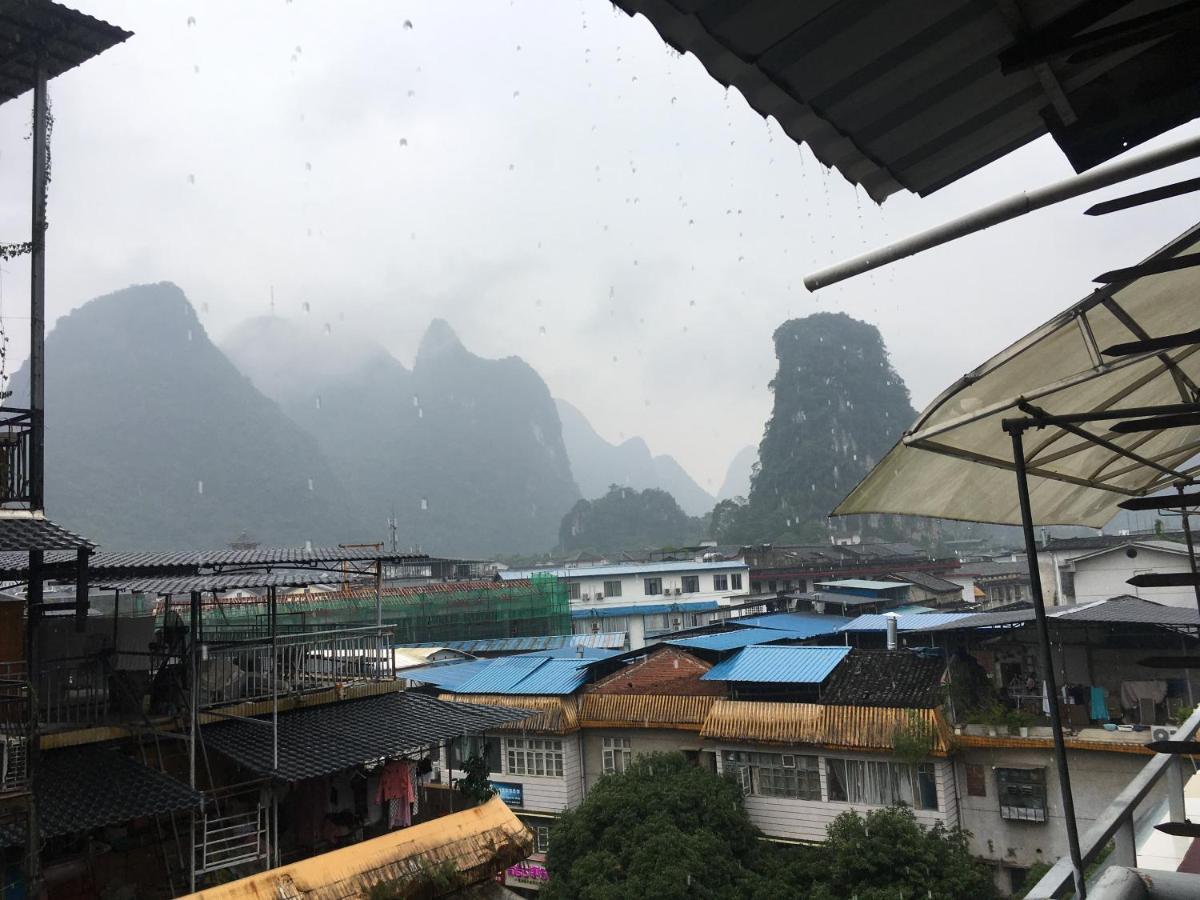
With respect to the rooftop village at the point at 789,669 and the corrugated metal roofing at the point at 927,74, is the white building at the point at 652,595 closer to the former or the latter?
the rooftop village at the point at 789,669

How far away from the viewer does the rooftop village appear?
1973 mm

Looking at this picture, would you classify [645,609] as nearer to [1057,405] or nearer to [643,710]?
[643,710]

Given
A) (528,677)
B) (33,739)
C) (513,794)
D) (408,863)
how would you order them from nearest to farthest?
1. (33,739)
2. (408,863)
3. (513,794)
4. (528,677)

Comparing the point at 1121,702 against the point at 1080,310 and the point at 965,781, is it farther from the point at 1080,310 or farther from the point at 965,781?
the point at 1080,310

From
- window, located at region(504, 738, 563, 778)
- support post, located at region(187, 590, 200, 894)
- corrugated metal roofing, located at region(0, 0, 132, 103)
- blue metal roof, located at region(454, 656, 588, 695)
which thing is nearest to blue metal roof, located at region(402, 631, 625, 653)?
blue metal roof, located at region(454, 656, 588, 695)

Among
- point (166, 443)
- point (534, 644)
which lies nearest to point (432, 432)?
point (166, 443)

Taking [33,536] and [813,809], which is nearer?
[33,536]

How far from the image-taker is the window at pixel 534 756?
62.3 ft

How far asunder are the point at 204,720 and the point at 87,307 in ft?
364

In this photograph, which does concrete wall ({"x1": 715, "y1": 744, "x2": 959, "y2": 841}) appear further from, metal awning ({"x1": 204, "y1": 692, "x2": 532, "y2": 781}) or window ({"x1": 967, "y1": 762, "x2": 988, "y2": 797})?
metal awning ({"x1": 204, "y1": 692, "x2": 532, "y2": 781})

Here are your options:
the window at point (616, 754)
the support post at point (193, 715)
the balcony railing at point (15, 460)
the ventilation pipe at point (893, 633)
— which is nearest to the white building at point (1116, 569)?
the ventilation pipe at point (893, 633)

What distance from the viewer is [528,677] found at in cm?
2050

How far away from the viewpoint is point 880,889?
12.7 m

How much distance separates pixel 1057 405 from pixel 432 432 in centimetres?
11882
